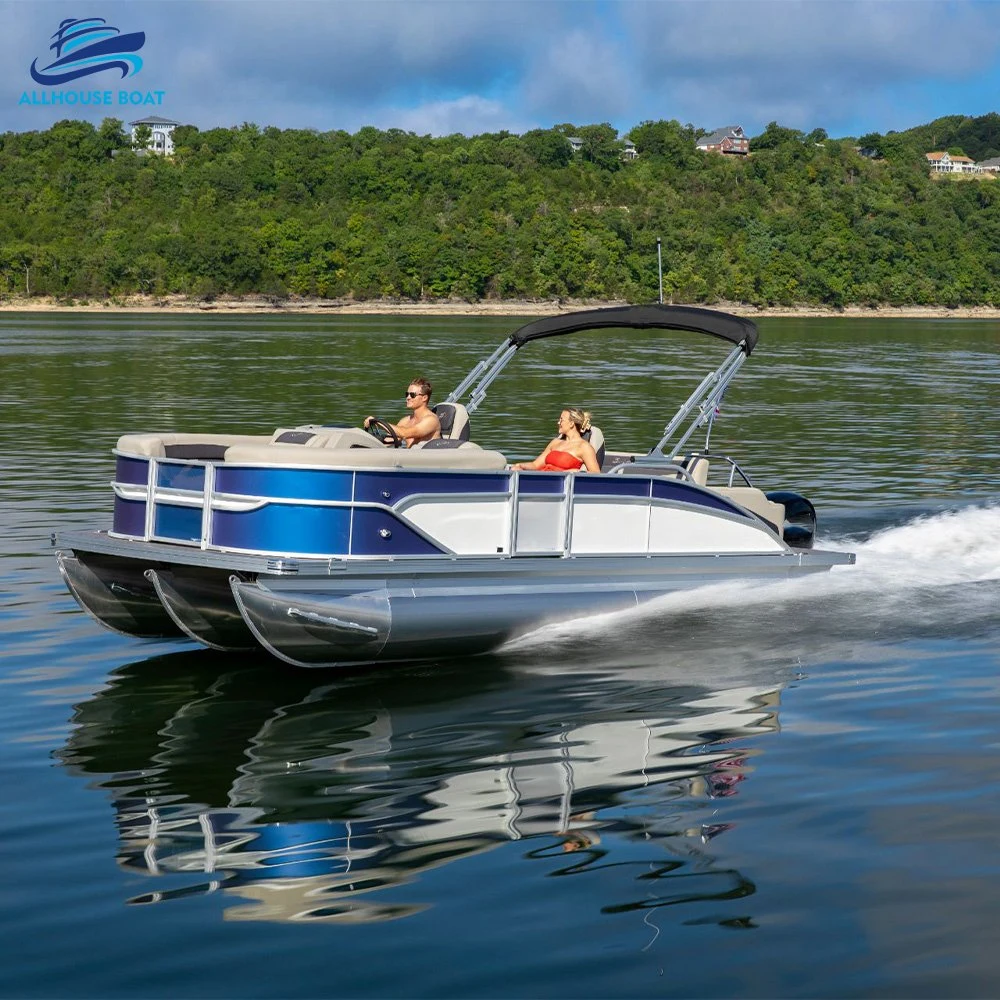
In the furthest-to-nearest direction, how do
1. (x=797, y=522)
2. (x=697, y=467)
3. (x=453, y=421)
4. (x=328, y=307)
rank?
1. (x=328, y=307)
2. (x=797, y=522)
3. (x=697, y=467)
4. (x=453, y=421)

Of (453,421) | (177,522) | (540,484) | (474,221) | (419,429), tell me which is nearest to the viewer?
(177,522)

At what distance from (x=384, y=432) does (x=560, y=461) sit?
1.29 metres

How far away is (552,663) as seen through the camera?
1012cm

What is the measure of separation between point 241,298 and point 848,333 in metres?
71.8

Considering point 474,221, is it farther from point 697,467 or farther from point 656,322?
point 697,467

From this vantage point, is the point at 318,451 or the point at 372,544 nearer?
the point at 318,451

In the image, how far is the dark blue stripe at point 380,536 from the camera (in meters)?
9.33

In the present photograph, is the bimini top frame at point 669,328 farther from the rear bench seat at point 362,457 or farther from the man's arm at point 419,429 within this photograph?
the rear bench seat at point 362,457

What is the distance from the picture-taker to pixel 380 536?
370 inches

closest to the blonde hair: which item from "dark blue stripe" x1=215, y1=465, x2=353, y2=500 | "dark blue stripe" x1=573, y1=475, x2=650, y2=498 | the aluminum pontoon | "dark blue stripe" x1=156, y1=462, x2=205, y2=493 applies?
the aluminum pontoon

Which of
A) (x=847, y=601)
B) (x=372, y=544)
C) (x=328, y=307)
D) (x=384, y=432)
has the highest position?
(x=328, y=307)

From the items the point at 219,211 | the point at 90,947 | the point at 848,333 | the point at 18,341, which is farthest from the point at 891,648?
the point at 219,211

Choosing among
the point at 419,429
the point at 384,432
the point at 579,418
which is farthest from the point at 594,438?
the point at 384,432

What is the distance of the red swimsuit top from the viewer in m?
10.9
